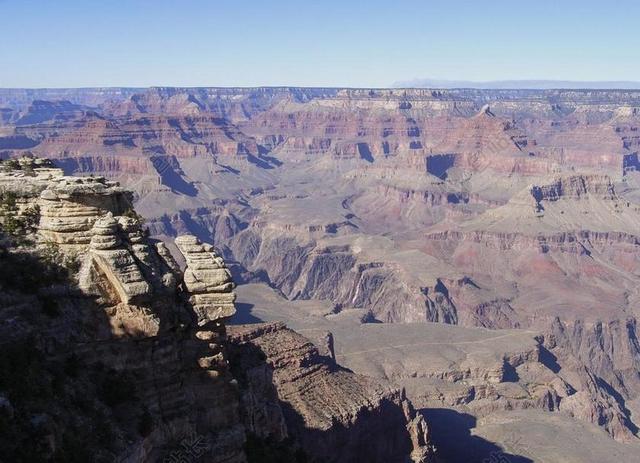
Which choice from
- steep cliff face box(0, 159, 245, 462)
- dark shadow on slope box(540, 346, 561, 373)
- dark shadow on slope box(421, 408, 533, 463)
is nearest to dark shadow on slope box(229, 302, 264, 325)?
dark shadow on slope box(421, 408, 533, 463)

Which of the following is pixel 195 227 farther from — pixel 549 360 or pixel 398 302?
pixel 549 360

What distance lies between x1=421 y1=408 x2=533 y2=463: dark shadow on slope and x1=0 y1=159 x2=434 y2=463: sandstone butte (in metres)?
32.8

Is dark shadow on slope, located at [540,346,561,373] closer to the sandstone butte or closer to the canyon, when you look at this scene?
the canyon

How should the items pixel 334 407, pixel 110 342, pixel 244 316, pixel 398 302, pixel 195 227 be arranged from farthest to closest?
1. pixel 195 227
2. pixel 398 302
3. pixel 244 316
4. pixel 334 407
5. pixel 110 342

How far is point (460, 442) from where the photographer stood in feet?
178

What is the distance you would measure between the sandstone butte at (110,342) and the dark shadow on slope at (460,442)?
32.8 meters

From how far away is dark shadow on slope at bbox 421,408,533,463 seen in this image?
51.2 m

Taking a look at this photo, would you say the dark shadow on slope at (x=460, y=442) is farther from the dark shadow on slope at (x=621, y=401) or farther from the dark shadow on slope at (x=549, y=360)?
the dark shadow on slope at (x=549, y=360)

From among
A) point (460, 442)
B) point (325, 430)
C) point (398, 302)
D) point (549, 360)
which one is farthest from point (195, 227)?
point (325, 430)

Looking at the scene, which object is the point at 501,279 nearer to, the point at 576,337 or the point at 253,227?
the point at 576,337

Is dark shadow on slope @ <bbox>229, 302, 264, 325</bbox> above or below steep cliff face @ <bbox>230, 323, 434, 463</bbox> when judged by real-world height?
below

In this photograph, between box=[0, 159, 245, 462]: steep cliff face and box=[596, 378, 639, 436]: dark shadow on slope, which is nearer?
box=[0, 159, 245, 462]: steep cliff face

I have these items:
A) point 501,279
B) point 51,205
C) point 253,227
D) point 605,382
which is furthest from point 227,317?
point 253,227

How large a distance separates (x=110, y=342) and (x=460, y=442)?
142 feet
